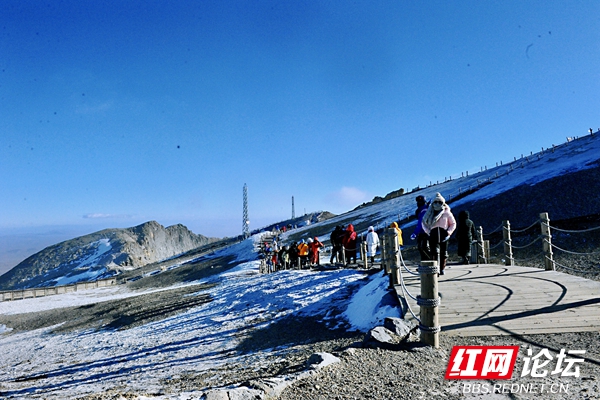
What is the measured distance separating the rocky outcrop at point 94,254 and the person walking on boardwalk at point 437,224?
280ft

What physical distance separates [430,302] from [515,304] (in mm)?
2674

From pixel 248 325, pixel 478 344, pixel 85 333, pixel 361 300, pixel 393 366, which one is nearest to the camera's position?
pixel 393 366

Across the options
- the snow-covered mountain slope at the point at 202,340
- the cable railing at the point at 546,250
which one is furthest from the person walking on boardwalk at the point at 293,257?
the cable railing at the point at 546,250

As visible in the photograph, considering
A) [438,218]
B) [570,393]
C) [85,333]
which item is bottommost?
[85,333]

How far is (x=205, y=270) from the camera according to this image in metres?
39.4

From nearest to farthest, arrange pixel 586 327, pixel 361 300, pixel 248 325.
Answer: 1. pixel 586 327
2. pixel 361 300
3. pixel 248 325

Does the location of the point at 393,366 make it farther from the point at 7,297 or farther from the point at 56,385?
the point at 7,297

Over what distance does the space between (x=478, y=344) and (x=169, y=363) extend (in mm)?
6173

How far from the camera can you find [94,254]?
355ft

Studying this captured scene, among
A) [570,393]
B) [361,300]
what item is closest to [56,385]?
[361,300]

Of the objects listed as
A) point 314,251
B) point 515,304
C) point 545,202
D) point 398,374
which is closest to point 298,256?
point 314,251

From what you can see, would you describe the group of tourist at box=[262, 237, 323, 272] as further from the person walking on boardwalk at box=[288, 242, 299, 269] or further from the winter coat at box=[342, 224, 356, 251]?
the winter coat at box=[342, 224, 356, 251]

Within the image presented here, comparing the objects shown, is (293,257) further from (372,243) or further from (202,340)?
(202,340)

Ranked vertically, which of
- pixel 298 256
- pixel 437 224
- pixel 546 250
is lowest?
pixel 546 250
